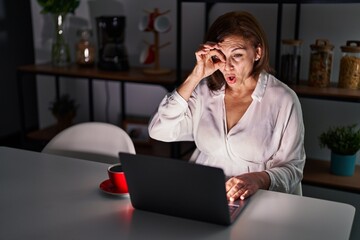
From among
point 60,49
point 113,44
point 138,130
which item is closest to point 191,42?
point 113,44

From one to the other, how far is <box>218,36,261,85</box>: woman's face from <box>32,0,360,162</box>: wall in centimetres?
98

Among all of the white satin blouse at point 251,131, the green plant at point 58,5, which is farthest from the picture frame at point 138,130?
the white satin blouse at point 251,131

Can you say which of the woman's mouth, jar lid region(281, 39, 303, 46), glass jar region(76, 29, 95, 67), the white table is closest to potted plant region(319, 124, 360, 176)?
jar lid region(281, 39, 303, 46)

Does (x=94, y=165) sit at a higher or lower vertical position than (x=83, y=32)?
lower

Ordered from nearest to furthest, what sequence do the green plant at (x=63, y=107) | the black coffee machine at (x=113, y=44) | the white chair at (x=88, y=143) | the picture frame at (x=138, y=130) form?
the white chair at (x=88, y=143) → the black coffee machine at (x=113, y=44) → the picture frame at (x=138, y=130) → the green plant at (x=63, y=107)

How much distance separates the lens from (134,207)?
1326 mm

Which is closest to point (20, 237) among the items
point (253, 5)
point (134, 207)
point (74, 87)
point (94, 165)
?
point (134, 207)

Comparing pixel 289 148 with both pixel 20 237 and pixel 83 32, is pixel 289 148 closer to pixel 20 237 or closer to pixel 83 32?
pixel 20 237

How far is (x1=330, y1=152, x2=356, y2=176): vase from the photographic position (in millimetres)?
2430

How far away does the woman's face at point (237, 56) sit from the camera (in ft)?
5.57

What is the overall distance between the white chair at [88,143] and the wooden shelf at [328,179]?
1.01 m

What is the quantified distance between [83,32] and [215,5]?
792 millimetres

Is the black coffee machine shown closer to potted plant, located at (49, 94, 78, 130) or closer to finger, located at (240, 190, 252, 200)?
potted plant, located at (49, 94, 78, 130)

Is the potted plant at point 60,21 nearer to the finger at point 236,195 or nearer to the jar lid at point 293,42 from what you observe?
the jar lid at point 293,42
